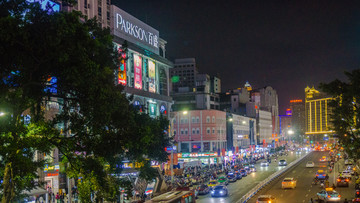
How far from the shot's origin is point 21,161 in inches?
605

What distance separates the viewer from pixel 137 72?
75.6 m

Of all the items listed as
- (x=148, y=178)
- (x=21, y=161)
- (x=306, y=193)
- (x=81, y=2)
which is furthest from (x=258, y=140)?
(x=21, y=161)

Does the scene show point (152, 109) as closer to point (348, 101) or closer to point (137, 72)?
point (137, 72)

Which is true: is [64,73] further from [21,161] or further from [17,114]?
[21,161]

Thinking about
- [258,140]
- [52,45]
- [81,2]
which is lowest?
[258,140]

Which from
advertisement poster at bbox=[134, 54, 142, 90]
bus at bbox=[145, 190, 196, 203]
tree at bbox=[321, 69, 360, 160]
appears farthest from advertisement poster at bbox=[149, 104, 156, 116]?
bus at bbox=[145, 190, 196, 203]

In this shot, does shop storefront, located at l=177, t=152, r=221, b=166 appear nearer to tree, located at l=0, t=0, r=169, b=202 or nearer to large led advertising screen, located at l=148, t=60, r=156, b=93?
large led advertising screen, located at l=148, t=60, r=156, b=93

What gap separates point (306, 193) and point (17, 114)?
3848 centimetres

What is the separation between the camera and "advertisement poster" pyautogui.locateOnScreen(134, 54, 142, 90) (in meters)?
75.0

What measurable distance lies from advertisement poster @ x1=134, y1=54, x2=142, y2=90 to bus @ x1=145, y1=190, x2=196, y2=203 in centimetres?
4556

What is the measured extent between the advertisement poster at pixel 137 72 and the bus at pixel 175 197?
4556cm

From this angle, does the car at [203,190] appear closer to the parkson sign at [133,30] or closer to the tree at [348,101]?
the tree at [348,101]

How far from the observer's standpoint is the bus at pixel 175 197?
85.6 ft

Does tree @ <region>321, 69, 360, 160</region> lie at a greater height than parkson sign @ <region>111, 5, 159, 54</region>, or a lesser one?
lesser
